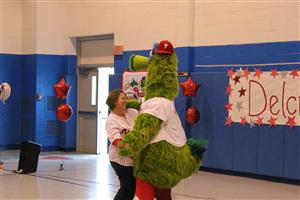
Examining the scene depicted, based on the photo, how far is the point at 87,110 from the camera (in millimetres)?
11586

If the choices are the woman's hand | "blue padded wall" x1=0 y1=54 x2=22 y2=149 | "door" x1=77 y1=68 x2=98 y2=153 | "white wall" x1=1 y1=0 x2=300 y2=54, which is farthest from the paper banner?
"blue padded wall" x1=0 y1=54 x2=22 y2=149

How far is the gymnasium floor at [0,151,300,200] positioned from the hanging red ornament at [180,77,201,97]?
4.62ft

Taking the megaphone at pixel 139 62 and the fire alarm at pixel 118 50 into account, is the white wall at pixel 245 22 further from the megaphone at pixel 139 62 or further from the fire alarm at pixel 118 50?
the megaphone at pixel 139 62

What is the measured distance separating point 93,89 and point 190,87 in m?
3.58

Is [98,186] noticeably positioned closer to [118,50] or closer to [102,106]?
[118,50]

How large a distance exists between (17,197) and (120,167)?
2.45 metres

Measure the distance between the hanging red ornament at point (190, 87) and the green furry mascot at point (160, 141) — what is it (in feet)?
14.8

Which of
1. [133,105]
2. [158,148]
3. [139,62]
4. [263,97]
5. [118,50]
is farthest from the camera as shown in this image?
[118,50]

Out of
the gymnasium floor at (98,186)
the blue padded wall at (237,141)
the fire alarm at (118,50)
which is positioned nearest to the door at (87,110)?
the fire alarm at (118,50)

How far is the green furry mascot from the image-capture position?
12.3ft

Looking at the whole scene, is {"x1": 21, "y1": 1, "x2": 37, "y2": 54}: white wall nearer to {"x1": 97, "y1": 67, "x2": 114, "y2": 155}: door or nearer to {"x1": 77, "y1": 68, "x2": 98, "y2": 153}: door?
{"x1": 77, "y1": 68, "x2": 98, "y2": 153}: door

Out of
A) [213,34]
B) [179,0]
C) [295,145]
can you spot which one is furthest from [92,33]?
[295,145]

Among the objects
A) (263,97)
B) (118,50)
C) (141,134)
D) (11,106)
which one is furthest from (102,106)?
(141,134)

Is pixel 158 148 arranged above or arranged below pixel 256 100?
below
